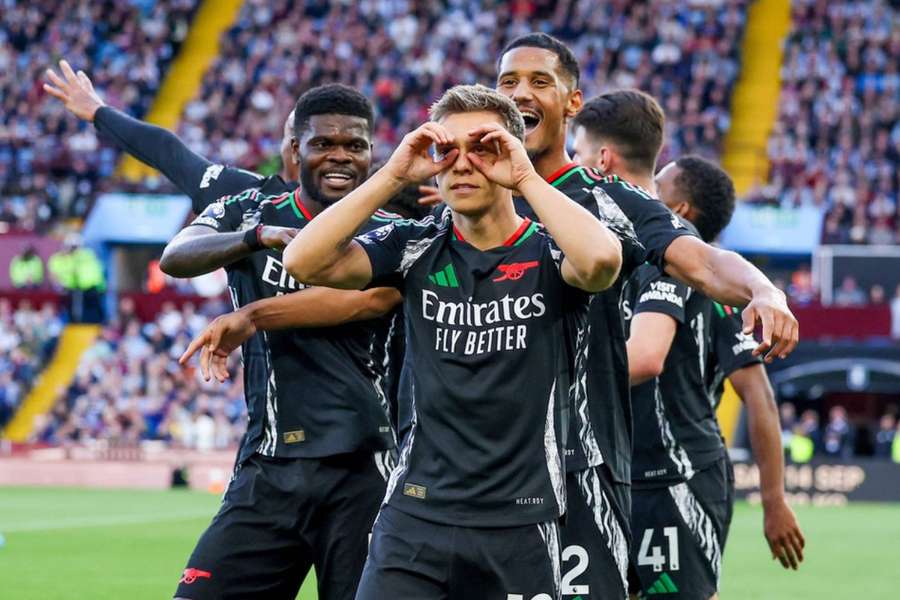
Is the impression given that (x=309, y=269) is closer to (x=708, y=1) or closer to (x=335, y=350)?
(x=335, y=350)

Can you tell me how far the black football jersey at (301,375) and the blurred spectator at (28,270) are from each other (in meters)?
25.9

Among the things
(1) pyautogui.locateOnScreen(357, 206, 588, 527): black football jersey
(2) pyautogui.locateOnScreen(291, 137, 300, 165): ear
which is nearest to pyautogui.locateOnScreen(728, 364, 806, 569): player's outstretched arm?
(1) pyautogui.locateOnScreen(357, 206, 588, 527): black football jersey

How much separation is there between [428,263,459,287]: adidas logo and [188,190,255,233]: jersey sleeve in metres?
1.37

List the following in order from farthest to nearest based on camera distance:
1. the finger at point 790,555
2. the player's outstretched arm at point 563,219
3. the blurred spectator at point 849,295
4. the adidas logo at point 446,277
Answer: the blurred spectator at point 849,295 → the finger at point 790,555 → the adidas logo at point 446,277 → the player's outstretched arm at point 563,219

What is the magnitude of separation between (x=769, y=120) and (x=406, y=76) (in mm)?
8209

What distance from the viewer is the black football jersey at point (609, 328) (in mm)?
5117

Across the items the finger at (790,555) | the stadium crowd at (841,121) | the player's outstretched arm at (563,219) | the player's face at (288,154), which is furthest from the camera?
the stadium crowd at (841,121)

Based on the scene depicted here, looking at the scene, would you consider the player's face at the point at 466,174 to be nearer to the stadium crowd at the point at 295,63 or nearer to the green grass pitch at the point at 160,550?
the green grass pitch at the point at 160,550

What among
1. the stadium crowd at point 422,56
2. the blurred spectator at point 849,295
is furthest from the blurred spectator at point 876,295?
the stadium crowd at point 422,56

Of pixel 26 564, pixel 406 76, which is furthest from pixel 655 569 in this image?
pixel 406 76

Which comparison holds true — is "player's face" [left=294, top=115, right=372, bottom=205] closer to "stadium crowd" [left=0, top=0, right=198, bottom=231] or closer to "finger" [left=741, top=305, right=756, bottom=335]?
"finger" [left=741, top=305, right=756, bottom=335]

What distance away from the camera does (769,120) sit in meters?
35.6

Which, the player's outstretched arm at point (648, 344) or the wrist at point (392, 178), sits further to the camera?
the player's outstretched arm at point (648, 344)

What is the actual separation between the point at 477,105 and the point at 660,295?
1668 mm
